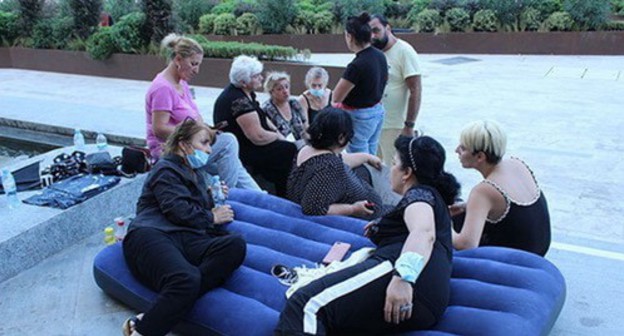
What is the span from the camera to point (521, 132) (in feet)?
23.9

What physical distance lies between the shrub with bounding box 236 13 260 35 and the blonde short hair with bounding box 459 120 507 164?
13333 millimetres

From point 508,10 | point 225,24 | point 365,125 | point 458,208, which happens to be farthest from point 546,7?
point 458,208

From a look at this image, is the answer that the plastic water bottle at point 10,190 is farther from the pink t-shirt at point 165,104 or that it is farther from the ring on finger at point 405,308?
the ring on finger at point 405,308

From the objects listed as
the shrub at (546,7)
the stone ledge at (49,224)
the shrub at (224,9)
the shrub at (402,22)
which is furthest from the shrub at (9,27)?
the shrub at (546,7)

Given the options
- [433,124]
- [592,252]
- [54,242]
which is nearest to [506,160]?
[592,252]

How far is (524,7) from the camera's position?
46.4ft

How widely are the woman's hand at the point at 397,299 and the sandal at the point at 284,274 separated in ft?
2.43

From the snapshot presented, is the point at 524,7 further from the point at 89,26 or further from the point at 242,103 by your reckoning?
the point at 242,103

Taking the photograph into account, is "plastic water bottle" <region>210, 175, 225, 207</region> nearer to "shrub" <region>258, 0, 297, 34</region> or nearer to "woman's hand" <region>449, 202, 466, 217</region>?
"woman's hand" <region>449, 202, 466, 217</region>

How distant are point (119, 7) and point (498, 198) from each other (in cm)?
1484

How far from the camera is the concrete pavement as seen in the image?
332 cm

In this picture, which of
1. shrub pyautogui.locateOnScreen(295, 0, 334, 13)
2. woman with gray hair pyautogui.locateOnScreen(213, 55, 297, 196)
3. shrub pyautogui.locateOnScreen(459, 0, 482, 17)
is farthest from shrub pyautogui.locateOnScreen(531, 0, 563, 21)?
woman with gray hair pyautogui.locateOnScreen(213, 55, 297, 196)

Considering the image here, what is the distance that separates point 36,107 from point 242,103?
6.09 metres

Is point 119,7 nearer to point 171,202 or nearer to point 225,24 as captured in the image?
point 225,24
